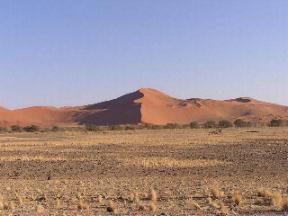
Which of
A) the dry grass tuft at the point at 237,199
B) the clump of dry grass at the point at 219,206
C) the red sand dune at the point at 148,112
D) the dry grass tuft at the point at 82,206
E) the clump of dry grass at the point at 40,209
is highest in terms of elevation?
the red sand dune at the point at 148,112

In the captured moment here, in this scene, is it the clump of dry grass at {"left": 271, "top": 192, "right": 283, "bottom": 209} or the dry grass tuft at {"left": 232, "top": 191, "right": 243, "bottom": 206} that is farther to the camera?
the dry grass tuft at {"left": 232, "top": 191, "right": 243, "bottom": 206}

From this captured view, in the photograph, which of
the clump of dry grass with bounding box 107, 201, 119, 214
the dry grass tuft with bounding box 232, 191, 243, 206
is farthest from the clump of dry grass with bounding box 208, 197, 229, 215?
the clump of dry grass with bounding box 107, 201, 119, 214

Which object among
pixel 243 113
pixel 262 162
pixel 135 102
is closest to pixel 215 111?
pixel 243 113

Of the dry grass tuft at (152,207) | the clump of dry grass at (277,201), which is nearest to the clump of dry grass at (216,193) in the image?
the clump of dry grass at (277,201)

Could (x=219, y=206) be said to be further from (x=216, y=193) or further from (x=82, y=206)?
(x=82, y=206)

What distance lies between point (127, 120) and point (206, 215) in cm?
13664

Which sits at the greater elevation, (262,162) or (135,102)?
(135,102)

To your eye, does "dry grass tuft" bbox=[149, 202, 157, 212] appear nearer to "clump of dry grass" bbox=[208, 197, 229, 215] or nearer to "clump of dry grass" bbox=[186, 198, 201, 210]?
"clump of dry grass" bbox=[186, 198, 201, 210]

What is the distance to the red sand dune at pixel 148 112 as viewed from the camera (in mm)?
156375

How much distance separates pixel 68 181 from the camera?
23.8 m

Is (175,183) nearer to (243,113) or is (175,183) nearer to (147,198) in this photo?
(147,198)

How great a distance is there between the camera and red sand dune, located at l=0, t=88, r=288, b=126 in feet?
513

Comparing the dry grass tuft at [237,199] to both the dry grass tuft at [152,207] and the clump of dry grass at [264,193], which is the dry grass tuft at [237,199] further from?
the dry grass tuft at [152,207]

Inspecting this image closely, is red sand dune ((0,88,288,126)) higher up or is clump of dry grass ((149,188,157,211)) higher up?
red sand dune ((0,88,288,126))
